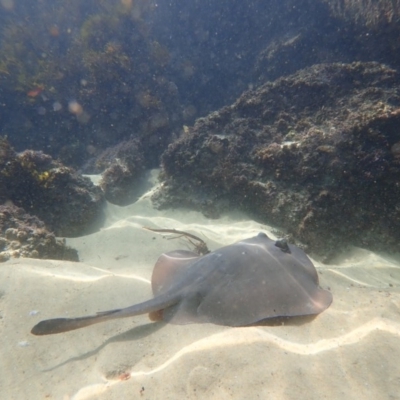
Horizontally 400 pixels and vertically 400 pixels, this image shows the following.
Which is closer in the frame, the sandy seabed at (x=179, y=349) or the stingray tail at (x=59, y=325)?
the sandy seabed at (x=179, y=349)

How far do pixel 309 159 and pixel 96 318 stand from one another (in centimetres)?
435

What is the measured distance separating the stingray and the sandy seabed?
0.14 m

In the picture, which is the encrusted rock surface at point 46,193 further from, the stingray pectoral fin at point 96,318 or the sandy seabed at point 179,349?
the stingray pectoral fin at point 96,318

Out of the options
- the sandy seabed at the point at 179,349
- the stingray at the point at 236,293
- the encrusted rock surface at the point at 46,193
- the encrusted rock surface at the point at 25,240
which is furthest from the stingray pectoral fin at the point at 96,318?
the encrusted rock surface at the point at 46,193

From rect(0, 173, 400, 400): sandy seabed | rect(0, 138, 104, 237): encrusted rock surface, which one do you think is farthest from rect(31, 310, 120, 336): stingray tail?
rect(0, 138, 104, 237): encrusted rock surface

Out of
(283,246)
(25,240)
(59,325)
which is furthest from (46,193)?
(283,246)

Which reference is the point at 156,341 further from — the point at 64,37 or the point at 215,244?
the point at 64,37

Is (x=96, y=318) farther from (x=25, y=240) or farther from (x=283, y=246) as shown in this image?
(x=25, y=240)

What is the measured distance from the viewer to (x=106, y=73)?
12828mm

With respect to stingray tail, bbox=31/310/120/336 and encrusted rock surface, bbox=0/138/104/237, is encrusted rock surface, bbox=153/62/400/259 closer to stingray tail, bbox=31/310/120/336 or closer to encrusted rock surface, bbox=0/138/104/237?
encrusted rock surface, bbox=0/138/104/237

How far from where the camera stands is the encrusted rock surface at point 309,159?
4.82m

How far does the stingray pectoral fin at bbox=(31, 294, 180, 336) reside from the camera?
2.51 metres

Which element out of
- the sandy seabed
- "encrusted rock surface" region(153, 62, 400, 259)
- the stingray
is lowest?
the sandy seabed

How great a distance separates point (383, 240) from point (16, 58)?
20045 mm
